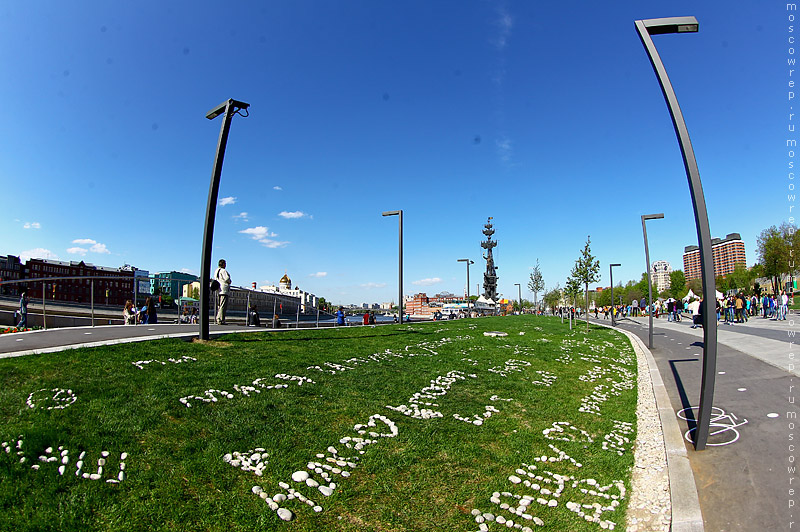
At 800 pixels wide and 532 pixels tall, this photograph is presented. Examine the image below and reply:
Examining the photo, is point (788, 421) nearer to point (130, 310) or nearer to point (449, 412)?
point (449, 412)

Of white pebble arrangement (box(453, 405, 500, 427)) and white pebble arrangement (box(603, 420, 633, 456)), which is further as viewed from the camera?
white pebble arrangement (box(453, 405, 500, 427))

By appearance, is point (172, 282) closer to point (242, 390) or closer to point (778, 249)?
point (242, 390)

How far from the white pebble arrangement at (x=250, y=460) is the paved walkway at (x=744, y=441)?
15.5ft

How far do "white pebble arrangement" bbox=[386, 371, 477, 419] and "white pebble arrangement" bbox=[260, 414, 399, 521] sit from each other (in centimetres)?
81

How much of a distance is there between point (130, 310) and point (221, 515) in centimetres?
2139

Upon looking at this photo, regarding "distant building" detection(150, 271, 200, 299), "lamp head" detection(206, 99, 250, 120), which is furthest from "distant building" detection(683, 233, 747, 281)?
"lamp head" detection(206, 99, 250, 120)

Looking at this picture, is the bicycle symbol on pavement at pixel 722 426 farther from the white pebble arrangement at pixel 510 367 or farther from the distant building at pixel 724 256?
the distant building at pixel 724 256

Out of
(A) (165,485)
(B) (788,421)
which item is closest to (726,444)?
(B) (788,421)

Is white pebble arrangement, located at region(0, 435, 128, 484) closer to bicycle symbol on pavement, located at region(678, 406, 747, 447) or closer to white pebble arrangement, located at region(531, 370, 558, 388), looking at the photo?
bicycle symbol on pavement, located at region(678, 406, 747, 447)

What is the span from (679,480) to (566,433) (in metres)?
1.69

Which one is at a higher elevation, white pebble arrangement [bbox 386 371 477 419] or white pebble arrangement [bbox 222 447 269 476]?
white pebble arrangement [bbox 222 447 269 476]

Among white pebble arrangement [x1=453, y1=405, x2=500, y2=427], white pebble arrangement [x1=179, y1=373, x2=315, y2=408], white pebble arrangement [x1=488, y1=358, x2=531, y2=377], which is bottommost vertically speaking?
white pebble arrangement [x1=453, y1=405, x2=500, y2=427]

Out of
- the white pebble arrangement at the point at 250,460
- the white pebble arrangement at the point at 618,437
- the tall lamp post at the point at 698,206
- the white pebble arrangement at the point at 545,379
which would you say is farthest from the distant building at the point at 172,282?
the tall lamp post at the point at 698,206

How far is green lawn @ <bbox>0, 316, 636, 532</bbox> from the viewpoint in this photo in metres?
3.94
